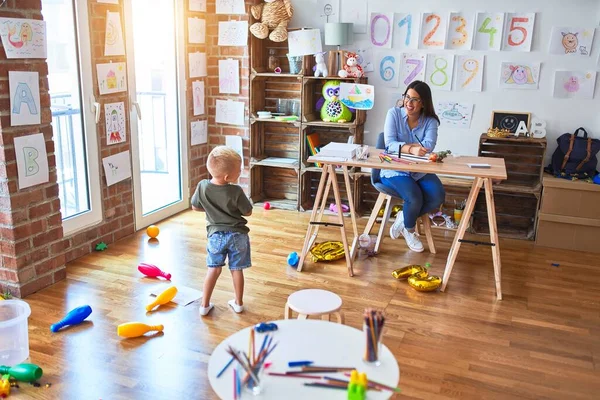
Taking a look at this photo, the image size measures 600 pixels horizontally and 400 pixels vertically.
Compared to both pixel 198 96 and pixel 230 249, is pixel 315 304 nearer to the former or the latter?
pixel 230 249

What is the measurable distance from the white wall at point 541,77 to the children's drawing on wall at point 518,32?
4 cm

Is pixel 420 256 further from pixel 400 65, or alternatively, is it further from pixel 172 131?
pixel 172 131

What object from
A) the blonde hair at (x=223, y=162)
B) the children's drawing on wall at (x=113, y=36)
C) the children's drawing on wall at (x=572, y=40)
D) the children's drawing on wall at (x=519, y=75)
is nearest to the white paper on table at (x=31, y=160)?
the children's drawing on wall at (x=113, y=36)

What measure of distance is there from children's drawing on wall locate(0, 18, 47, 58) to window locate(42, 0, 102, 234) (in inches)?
16.2

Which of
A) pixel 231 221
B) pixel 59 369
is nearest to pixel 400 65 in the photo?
pixel 231 221

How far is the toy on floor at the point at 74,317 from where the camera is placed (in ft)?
8.86

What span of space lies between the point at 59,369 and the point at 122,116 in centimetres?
198

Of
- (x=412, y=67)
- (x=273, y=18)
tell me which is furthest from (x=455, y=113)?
(x=273, y=18)

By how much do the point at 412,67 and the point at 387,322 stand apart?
2.30m

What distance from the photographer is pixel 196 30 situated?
14.9ft

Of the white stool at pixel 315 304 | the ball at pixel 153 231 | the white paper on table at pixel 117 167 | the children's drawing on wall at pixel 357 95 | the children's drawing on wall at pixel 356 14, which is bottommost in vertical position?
the ball at pixel 153 231

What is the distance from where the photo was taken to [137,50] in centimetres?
412

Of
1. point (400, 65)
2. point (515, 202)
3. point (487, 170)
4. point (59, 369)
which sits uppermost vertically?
point (400, 65)

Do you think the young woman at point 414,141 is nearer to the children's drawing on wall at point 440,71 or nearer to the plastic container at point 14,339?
the children's drawing on wall at point 440,71
